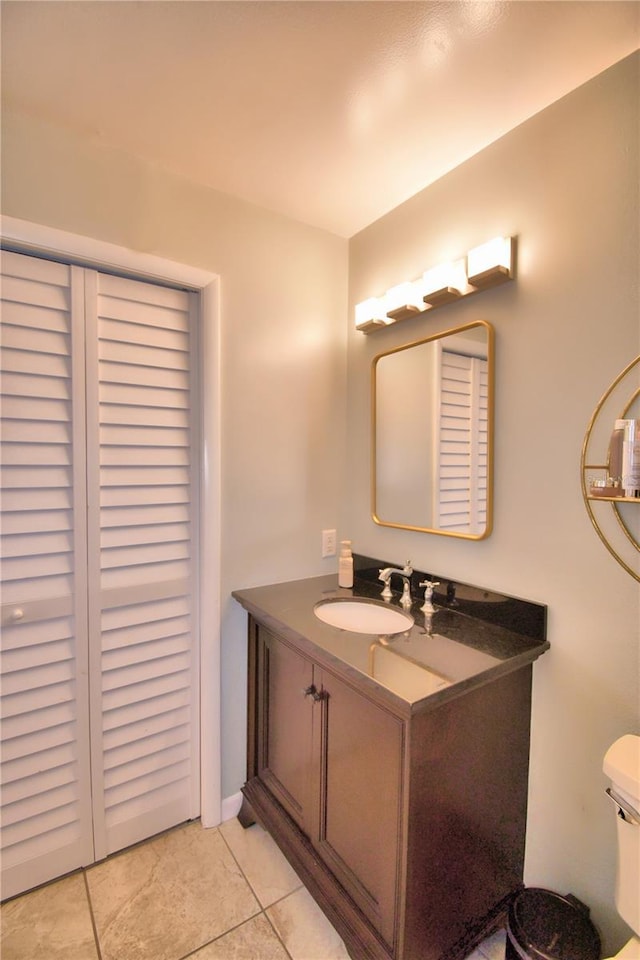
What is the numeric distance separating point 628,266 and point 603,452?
0.46m

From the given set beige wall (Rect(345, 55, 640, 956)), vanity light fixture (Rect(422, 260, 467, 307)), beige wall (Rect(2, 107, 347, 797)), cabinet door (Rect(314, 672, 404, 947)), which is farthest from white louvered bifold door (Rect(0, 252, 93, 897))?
beige wall (Rect(345, 55, 640, 956))

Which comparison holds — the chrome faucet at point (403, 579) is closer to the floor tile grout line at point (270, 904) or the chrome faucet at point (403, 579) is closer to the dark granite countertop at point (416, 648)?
the dark granite countertop at point (416, 648)

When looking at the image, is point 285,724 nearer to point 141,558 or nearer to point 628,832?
point 141,558

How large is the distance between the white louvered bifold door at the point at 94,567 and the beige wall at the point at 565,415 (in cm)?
106

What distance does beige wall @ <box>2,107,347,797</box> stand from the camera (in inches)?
53.1

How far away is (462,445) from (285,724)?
1.12 meters

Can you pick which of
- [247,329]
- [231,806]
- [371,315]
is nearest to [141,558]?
[247,329]

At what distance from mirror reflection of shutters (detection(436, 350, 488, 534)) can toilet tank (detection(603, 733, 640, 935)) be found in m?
0.65

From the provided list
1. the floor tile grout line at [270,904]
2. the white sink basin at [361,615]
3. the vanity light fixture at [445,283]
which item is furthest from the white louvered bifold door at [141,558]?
the vanity light fixture at [445,283]

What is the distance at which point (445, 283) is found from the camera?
1.43 meters

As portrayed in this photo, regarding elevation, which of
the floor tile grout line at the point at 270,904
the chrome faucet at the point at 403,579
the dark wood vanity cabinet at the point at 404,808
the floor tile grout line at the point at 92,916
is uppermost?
the chrome faucet at the point at 403,579

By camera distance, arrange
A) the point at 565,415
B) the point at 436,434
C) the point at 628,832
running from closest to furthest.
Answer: the point at 628,832 → the point at 565,415 → the point at 436,434

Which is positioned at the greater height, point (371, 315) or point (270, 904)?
point (371, 315)

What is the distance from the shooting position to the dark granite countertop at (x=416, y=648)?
3.28 feet
